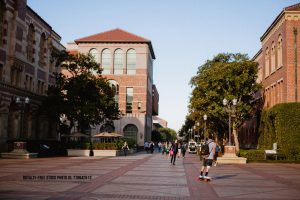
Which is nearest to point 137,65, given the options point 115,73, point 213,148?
point 115,73

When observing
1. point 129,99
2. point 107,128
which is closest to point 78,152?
point 107,128

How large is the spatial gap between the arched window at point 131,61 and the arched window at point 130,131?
10.3 metres

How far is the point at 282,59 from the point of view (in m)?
37.6

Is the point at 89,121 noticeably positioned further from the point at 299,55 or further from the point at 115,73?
the point at 115,73

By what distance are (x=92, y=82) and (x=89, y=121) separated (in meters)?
4.40

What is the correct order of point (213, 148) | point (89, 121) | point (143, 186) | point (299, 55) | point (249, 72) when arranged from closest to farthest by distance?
point (143, 186)
point (213, 148)
point (299, 55)
point (89, 121)
point (249, 72)

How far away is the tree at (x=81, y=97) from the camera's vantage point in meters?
41.1

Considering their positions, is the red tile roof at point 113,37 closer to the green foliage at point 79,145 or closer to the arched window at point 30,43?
the arched window at point 30,43

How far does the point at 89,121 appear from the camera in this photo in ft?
140

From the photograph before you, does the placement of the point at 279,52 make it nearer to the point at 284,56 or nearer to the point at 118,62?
the point at 284,56

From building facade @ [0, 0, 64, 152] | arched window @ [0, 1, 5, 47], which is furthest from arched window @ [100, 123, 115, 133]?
arched window @ [0, 1, 5, 47]

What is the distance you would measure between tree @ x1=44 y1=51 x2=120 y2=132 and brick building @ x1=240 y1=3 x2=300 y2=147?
59.0ft

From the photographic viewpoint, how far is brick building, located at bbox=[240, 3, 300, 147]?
35.8 m

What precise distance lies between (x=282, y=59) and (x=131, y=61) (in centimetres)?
3952
